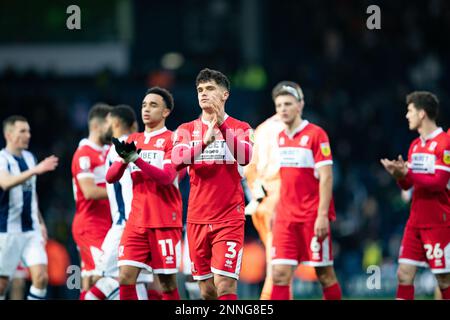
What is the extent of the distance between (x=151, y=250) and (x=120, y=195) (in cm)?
114

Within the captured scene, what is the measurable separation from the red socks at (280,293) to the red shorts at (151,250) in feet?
3.99

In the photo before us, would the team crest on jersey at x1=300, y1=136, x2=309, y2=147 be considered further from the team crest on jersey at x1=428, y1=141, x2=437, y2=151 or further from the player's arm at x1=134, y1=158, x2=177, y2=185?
the player's arm at x1=134, y1=158, x2=177, y2=185

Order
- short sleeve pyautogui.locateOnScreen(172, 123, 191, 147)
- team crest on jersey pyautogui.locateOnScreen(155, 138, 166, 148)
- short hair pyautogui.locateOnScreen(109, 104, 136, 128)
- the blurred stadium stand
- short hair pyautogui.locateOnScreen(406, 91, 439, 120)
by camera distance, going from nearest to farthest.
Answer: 1. short sleeve pyautogui.locateOnScreen(172, 123, 191, 147)
2. team crest on jersey pyautogui.locateOnScreen(155, 138, 166, 148)
3. short hair pyautogui.locateOnScreen(406, 91, 439, 120)
4. short hair pyautogui.locateOnScreen(109, 104, 136, 128)
5. the blurred stadium stand

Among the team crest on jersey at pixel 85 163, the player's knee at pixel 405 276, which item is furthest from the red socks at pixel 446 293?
the team crest on jersey at pixel 85 163

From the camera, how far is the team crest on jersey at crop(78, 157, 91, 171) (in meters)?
10.4

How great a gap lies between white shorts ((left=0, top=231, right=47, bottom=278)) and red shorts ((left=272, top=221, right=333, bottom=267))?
2.48m

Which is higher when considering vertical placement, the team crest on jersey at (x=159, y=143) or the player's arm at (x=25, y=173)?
the team crest on jersey at (x=159, y=143)

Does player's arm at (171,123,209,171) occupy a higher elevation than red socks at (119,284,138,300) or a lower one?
higher

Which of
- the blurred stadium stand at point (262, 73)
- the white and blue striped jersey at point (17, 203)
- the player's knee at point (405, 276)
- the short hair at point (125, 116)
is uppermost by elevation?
the blurred stadium stand at point (262, 73)

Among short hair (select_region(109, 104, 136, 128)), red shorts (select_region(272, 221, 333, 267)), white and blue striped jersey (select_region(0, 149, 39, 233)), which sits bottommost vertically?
red shorts (select_region(272, 221, 333, 267))

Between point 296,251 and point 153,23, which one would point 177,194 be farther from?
point 153,23

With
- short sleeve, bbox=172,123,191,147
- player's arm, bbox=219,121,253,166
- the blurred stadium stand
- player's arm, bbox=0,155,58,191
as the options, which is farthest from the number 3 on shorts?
the blurred stadium stand

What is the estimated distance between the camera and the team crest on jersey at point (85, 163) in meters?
10.4

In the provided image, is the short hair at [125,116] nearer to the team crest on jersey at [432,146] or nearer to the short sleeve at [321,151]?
the short sleeve at [321,151]
